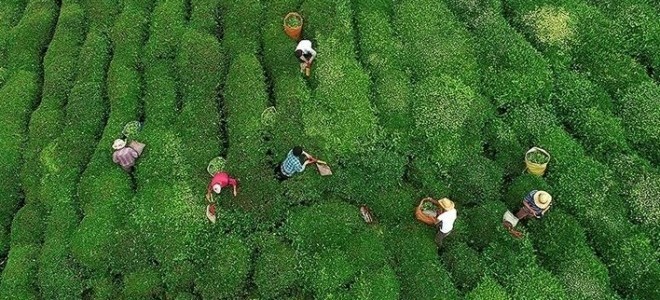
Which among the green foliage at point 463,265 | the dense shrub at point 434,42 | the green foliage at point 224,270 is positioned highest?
the dense shrub at point 434,42

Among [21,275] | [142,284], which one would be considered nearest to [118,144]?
[142,284]

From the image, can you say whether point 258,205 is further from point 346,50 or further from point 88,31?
point 88,31

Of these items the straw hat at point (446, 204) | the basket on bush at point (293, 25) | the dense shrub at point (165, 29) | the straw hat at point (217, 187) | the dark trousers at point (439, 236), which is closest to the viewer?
the straw hat at point (446, 204)

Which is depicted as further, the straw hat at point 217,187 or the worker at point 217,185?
the worker at point 217,185

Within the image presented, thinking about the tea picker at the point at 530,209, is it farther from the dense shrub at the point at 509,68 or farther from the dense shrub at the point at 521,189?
the dense shrub at the point at 509,68

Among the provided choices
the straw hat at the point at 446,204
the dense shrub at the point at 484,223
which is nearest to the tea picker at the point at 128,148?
the straw hat at the point at 446,204

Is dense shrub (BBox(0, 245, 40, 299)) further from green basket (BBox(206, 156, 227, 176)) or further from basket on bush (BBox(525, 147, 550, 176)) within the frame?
basket on bush (BBox(525, 147, 550, 176))

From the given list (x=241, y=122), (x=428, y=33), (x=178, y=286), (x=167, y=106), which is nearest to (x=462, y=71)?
(x=428, y=33)
